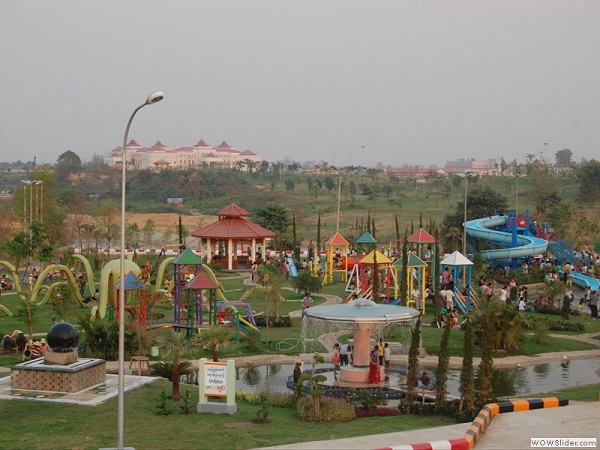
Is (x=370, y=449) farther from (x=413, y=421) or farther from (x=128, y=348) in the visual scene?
(x=128, y=348)

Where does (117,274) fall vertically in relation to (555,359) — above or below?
above

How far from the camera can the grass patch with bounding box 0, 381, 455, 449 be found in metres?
19.0

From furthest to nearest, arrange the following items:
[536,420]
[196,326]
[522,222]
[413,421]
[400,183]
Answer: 1. [400,183]
2. [522,222]
3. [196,326]
4. [413,421]
5. [536,420]

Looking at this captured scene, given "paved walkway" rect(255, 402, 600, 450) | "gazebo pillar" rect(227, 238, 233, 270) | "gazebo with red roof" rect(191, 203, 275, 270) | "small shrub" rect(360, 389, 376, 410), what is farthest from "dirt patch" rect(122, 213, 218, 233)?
"paved walkway" rect(255, 402, 600, 450)

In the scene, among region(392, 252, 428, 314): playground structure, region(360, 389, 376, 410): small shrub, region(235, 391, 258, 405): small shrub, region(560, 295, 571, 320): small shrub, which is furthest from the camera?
region(392, 252, 428, 314): playground structure

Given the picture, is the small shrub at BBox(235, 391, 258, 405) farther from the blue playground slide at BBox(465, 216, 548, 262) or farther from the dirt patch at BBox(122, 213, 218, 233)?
the dirt patch at BBox(122, 213, 218, 233)

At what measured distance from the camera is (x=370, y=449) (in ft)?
59.8

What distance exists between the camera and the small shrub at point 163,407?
850 inches

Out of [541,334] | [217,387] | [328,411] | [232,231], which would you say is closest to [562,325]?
[541,334]

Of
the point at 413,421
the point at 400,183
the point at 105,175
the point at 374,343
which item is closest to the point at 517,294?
the point at 374,343

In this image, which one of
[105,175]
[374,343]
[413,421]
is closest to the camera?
[413,421]

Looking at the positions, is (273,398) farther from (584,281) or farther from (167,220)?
(167,220)

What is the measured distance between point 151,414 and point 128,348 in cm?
812

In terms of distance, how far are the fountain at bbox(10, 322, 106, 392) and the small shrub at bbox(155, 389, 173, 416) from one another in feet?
8.24
